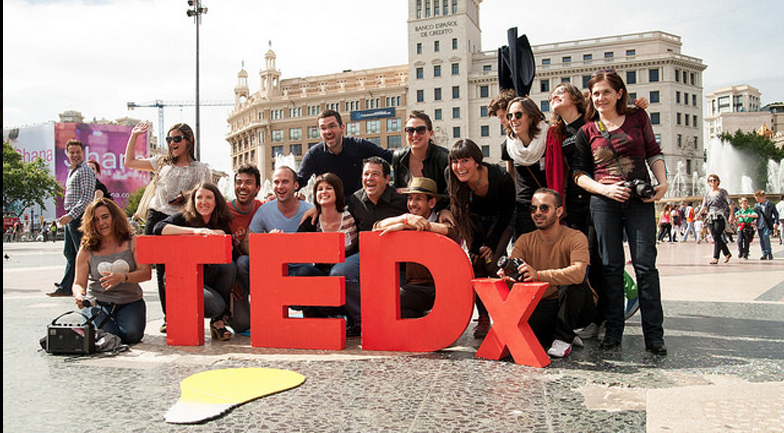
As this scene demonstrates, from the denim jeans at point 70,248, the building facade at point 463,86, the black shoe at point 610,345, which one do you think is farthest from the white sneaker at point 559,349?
the building facade at point 463,86

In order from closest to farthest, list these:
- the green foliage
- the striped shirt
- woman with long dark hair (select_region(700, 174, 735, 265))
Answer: the striped shirt, woman with long dark hair (select_region(700, 174, 735, 265)), the green foliage

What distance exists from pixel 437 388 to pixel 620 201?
1.80m

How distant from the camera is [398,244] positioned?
386 cm

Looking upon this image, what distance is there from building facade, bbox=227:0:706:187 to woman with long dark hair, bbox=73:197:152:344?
197 ft

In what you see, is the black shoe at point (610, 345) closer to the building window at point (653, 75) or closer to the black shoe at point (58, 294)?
the black shoe at point (58, 294)

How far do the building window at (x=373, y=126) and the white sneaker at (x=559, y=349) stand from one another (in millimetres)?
70184

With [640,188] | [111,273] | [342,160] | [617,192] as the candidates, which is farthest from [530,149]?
[111,273]

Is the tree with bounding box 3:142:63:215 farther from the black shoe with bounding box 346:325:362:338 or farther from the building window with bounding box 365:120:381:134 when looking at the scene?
the black shoe with bounding box 346:325:362:338

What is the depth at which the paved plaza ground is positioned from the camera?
2395 millimetres

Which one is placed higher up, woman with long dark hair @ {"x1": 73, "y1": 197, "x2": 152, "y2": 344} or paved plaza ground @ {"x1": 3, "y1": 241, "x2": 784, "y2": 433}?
woman with long dark hair @ {"x1": 73, "y1": 197, "x2": 152, "y2": 344}

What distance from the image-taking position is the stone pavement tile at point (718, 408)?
2.23 metres

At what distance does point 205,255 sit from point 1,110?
7.97ft

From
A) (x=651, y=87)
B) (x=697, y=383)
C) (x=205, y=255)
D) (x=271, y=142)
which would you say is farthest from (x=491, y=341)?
(x=271, y=142)

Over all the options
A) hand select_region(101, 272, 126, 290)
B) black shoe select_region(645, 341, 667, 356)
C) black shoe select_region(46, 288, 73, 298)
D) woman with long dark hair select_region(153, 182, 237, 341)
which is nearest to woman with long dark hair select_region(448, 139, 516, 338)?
black shoe select_region(645, 341, 667, 356)
